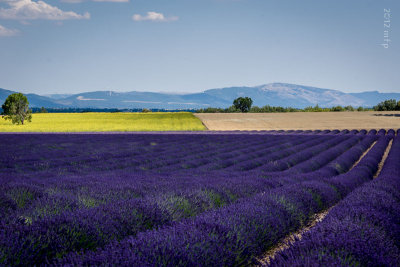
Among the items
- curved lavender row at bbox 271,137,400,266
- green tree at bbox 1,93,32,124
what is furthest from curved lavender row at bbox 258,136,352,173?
green tree at bbox 1,93,32,124

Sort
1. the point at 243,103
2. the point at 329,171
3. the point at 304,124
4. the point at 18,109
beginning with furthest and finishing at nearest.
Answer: the point at 243,103 < the point at 18,109 < the point at 304,124 < the point at 329,171

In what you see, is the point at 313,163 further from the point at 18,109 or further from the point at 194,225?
the point at 18,109

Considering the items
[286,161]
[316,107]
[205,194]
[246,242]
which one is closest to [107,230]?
[246,242]

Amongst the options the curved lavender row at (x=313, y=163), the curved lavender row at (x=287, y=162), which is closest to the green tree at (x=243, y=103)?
the curved lavender row at (x=287, y=162)

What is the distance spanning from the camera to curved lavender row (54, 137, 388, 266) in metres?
2.62

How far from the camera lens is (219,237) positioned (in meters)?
3.30

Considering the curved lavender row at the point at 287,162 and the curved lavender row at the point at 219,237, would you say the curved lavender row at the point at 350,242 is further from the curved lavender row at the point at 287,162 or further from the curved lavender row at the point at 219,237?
the curved lavender row at the point at 287,162

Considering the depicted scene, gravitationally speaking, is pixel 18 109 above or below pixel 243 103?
below

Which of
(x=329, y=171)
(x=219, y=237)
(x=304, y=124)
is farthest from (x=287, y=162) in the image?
(x=304, y=124)

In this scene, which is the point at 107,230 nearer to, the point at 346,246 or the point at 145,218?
the point at 145,218

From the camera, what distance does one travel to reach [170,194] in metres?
5.02

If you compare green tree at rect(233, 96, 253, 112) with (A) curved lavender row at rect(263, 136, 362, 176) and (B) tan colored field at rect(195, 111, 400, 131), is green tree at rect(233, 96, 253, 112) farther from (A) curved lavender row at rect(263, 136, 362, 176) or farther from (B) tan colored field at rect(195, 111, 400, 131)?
(A) curved lavender row at rect(263, 136, 362, 176)

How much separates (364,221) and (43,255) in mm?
3115

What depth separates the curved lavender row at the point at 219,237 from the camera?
2623 millimetres
